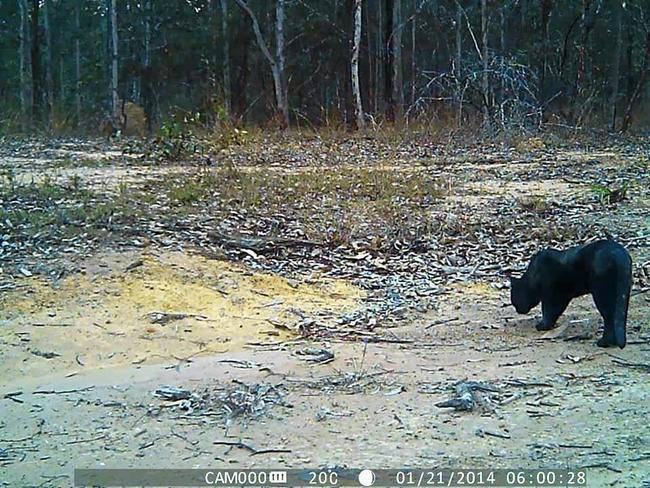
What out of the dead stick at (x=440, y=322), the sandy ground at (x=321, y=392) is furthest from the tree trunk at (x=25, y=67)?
the dead stick at (x=440, y=322)

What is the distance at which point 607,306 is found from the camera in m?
4.24

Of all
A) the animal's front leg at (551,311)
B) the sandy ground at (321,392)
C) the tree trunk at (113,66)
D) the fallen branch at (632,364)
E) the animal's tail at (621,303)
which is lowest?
the sandy ground at (321,392)

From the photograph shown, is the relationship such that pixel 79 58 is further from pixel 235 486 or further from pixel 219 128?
pixel 235 486

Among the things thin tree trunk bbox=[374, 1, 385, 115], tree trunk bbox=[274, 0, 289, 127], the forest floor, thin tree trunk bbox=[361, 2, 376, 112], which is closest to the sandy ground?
the forest floor

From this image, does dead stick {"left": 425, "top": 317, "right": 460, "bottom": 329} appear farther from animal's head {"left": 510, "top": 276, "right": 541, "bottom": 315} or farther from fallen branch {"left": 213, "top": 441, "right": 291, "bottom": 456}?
fallen branch {"left": 213, "top": 441, "right": 291, "bottom": 456}

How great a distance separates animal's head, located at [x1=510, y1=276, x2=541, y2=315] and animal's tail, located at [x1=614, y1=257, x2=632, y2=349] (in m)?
0.68

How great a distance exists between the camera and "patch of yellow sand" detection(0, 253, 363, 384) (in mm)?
4695

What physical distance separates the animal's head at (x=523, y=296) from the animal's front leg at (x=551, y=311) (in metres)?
0.13

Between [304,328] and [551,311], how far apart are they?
57.7 inches

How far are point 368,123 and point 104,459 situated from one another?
16.8 meters

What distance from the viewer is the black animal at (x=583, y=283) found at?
4.23 m

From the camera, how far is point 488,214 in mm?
8047

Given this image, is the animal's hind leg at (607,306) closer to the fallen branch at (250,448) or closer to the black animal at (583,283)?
the black animal at (583,283)

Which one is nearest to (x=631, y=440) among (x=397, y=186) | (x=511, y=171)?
(x=397, y=186)
